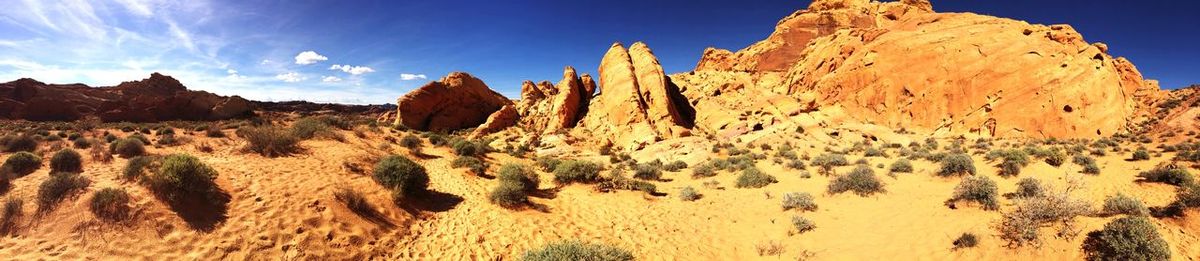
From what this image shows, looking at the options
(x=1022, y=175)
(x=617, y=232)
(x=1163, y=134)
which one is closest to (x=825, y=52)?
(x=1163, y=134)

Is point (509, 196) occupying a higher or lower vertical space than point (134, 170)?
lower

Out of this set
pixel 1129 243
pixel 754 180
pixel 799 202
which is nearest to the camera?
pixel 1129 243

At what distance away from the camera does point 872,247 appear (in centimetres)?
782

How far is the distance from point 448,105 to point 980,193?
116 ft

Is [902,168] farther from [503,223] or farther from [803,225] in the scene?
[503,223]

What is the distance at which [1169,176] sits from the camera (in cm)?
1034

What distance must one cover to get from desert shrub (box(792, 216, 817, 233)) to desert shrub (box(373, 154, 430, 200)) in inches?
359

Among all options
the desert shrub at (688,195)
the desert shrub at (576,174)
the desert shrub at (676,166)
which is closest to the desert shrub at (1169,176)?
the desert shrub at (688,195)

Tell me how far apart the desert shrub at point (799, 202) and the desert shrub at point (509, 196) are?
6.76 metres

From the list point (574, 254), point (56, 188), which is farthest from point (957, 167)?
point (56, 188)

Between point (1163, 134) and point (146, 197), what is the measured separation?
40.0 meters

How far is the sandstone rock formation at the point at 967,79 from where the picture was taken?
24469 mm

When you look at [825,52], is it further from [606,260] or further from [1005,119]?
[606,260]

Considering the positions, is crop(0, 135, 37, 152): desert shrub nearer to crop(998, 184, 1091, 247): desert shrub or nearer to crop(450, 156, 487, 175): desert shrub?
crop(450, 156, 487, 175): desert shrub
